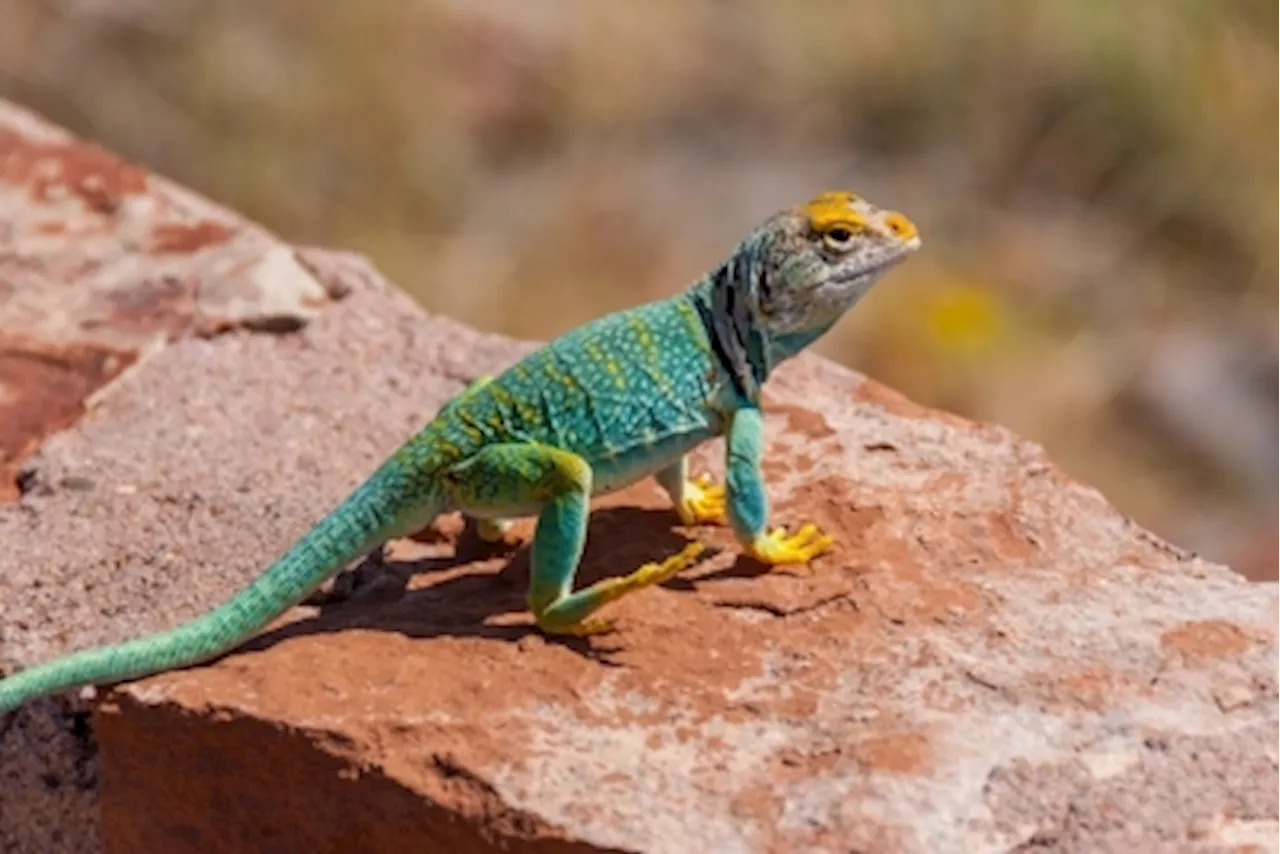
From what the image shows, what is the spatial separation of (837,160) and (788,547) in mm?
5587

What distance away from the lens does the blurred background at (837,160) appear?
7.80m

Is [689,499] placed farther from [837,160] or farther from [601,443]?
[837,160]

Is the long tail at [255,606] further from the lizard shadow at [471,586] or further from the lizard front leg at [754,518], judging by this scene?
the lizard front leg at [754,518]

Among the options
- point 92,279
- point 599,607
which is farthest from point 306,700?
point 92,279

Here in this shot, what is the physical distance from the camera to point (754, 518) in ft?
12.0

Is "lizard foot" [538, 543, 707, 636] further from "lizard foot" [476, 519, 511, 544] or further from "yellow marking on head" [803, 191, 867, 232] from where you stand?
"yellow marking on head" [803, 191, 867, 232]

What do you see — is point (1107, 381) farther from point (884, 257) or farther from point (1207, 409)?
point (884, 257)

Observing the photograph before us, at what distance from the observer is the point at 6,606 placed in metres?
3.83

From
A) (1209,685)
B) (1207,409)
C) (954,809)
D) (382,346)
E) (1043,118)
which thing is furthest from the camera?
(1043,118)

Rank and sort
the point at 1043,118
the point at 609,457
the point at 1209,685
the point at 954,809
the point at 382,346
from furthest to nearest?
1. the point at 1043,118
2. the point at 382,346
3. the point at 609,457
4. the point at 1209,685
5. the point at 954,809

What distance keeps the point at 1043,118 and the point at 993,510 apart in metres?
5.55

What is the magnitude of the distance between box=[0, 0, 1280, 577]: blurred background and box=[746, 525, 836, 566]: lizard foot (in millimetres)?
3982

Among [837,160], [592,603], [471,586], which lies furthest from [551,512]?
[837,160]

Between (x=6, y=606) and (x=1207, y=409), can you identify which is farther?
(x=1207, y=409)
